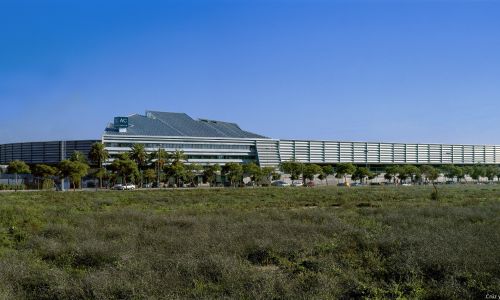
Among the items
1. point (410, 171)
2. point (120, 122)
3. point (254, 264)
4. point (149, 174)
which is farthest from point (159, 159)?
point (254, 264)

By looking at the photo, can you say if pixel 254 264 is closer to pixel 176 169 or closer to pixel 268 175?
pixel 176 169

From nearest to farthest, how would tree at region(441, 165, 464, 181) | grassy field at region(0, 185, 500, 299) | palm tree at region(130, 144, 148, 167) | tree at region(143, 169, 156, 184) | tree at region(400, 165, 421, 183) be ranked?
grassy field at region(0, 185, 500, 299), tree at region(143, 169, 156, 184), palm tree at region(130, 144, 148, 167), tree at region(400, 165, 421, 183), tree at region(441, 165, 464, 181)

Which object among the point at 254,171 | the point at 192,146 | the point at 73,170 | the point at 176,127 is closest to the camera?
the point at 73,170

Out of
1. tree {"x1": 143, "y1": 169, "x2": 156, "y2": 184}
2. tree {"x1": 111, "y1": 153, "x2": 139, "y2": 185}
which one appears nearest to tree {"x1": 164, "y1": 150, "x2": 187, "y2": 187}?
tree {"x1": 143, "y1": 169, "x2": 156, "y2": 184}

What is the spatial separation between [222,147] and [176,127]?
2226cm

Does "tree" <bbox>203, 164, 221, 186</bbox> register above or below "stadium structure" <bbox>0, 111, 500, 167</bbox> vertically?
below

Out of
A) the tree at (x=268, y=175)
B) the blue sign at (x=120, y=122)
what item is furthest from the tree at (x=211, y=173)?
the blue sign at (x=120, y=122)

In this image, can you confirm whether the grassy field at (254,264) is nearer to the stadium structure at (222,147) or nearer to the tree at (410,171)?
the stadium structure at (222,147)

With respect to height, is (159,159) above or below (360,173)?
above

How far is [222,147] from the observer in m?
151

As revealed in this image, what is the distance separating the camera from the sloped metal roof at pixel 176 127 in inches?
5896

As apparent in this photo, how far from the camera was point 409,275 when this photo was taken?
902 centimetres

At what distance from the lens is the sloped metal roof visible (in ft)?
491

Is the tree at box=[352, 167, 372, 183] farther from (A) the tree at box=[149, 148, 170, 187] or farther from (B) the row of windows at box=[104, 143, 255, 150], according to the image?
(A) the tree at box=[149, 148, 170, 187]
